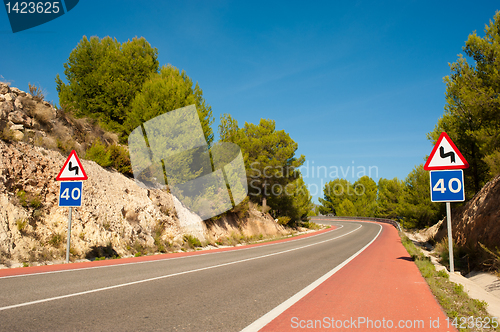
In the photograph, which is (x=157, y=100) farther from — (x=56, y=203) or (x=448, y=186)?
(x=448, y=186)

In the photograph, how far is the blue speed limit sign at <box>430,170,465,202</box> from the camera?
23.8 ft

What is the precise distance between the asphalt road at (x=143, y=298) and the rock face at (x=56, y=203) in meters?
3.51

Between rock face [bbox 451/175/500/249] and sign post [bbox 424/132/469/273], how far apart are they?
260 cm

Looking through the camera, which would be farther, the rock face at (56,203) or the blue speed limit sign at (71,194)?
the rock face at (56,203)

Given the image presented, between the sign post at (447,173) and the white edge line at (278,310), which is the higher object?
the sign post at (447,173)

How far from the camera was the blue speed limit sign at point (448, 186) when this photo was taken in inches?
285

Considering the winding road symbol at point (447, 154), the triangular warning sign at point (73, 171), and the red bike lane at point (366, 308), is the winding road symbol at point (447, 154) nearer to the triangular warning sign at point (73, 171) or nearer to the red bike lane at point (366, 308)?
the red bike lane at point (366, 308)

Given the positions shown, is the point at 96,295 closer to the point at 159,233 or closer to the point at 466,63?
the point at 159,233

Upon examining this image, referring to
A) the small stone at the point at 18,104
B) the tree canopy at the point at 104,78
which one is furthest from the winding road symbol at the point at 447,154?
the tree canopy at the point at 104,78

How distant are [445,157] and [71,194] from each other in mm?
11249

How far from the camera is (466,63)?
50.3 feet

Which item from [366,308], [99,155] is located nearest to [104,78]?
[99,155]

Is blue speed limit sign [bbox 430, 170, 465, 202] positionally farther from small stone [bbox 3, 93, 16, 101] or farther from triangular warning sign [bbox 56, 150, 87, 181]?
small stone [bbox 3, 93, 16, 101]

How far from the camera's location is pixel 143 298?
5.08 meters
